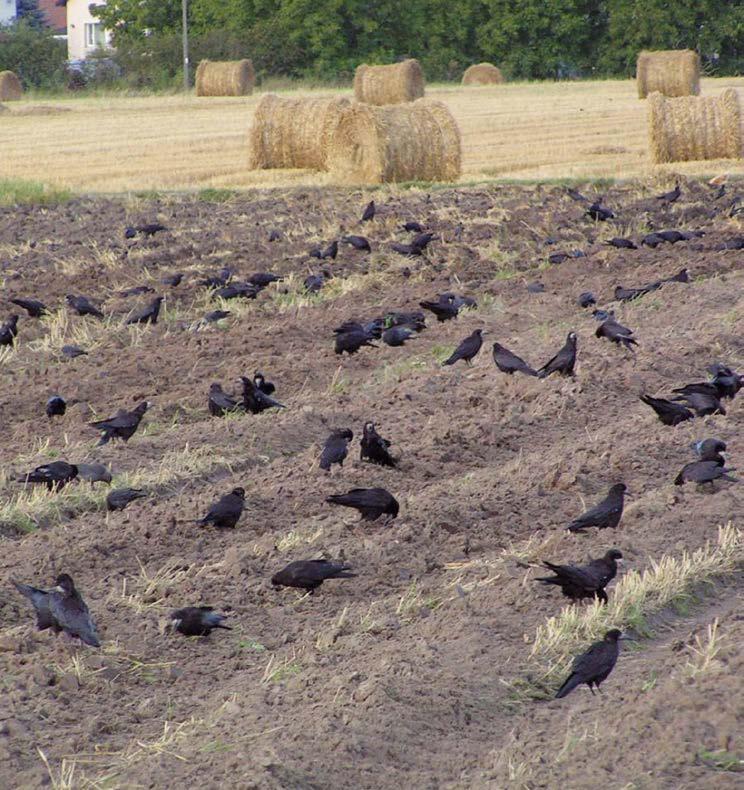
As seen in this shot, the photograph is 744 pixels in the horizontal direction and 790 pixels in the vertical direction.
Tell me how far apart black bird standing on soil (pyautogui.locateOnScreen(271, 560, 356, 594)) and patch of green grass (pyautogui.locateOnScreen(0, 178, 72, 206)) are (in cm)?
1368

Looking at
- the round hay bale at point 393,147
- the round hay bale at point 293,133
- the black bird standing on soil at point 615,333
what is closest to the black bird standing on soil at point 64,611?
the black bird standing on soil at point 615,333

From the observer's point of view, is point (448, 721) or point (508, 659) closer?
point (448, 721)

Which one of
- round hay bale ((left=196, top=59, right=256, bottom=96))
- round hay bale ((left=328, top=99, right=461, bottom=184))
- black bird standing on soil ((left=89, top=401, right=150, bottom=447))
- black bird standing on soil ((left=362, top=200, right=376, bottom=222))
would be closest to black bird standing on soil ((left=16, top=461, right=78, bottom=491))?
black bird standing on soil ((left=89, top=401, right=150, bottom=447))

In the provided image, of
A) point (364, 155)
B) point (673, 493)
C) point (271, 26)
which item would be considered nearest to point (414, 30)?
point (271, 26)

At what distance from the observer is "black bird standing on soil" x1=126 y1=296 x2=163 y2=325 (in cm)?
1124

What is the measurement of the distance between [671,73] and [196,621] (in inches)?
1248

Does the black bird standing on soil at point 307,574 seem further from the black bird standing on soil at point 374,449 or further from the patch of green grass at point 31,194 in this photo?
the patch of green grass at point 31,194

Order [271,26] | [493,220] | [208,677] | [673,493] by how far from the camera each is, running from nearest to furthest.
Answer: [208,677] → [673,493] → [493,220] → [271,26]

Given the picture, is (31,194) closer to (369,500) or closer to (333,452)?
(333,452)

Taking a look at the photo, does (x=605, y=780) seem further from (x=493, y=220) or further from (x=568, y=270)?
(x=493, y=220)

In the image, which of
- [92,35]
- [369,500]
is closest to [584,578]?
[369,500]

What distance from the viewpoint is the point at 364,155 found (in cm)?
2030

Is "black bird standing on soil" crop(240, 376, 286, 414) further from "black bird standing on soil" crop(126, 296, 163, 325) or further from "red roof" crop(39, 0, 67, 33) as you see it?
"red roof" crop(39, 0, 67, 33)

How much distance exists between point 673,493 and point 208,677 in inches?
113
